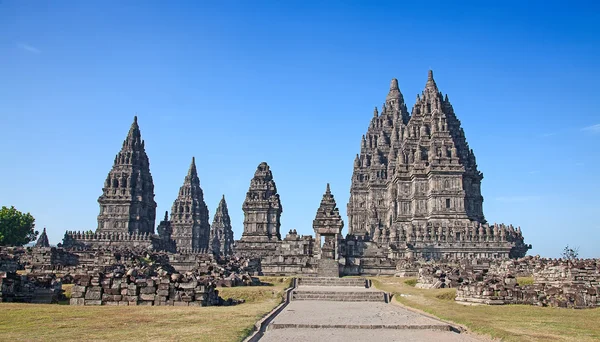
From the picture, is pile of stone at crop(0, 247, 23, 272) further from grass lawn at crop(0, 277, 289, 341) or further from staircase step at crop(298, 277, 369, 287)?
staircase step at crop(298, 277, 369, 287)

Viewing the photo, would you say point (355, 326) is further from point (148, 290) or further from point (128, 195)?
point (128, 195)

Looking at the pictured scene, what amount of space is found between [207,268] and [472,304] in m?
19.4

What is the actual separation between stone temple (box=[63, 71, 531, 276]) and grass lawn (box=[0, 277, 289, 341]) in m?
21.7

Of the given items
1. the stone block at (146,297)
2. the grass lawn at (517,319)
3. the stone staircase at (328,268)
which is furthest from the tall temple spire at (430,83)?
the stone block at (146,297)

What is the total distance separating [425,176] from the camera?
218ft

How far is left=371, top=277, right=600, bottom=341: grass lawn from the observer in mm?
14203

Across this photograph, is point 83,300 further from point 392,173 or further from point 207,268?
point 392,173

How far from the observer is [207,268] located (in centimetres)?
3653

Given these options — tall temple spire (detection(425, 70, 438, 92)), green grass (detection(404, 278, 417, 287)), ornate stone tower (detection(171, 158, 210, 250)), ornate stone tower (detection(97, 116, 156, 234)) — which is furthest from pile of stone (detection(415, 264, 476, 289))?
ornate stone tower (detection(171, 158, 210, 250))

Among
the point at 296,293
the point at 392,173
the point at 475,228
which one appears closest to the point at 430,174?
the point at 475,228

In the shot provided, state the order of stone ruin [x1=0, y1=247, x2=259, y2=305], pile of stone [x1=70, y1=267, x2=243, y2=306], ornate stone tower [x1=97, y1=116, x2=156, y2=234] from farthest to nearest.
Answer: ornate stone tower [x1=97, y1=116, x2=156, y2=234]
stone ruin [x1=0, y1=247, x2=259, y2=305]
pile of stone [x1=70, y1=267, x2=243, y2=306]

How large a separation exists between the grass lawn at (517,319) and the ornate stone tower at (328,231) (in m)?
16.6

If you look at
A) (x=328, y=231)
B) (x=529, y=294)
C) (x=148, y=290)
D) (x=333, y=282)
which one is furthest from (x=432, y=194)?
(x=148, y=290)

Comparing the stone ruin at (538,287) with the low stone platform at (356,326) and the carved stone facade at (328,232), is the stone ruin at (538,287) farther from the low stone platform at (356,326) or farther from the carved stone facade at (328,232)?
the carved stone facade at (328,232)
